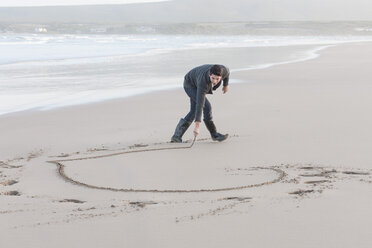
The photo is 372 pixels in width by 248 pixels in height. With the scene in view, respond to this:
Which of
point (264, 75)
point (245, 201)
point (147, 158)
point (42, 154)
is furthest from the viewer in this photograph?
point (264, 75)

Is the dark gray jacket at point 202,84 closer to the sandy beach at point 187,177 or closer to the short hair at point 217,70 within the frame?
the short hair at point 217,70

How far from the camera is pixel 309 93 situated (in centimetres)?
1077

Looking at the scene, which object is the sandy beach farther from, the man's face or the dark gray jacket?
the man's face

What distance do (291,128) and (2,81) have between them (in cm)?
793

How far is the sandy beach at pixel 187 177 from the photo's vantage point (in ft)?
12.1

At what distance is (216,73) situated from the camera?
6.02m

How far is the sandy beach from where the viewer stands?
3.68 m

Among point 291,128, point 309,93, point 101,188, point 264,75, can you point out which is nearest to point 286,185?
point 101,188

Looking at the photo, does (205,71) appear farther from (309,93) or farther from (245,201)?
(309,93)

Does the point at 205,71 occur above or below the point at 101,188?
above

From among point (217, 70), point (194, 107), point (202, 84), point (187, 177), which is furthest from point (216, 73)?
point (187, 177)

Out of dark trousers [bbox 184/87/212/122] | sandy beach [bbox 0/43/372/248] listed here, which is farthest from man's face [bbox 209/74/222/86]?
sandy beach [bbox 0/43/372/248]

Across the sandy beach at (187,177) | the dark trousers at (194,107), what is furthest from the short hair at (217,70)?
the sandy beach at (187,177)

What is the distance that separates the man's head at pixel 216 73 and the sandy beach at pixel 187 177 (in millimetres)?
742
